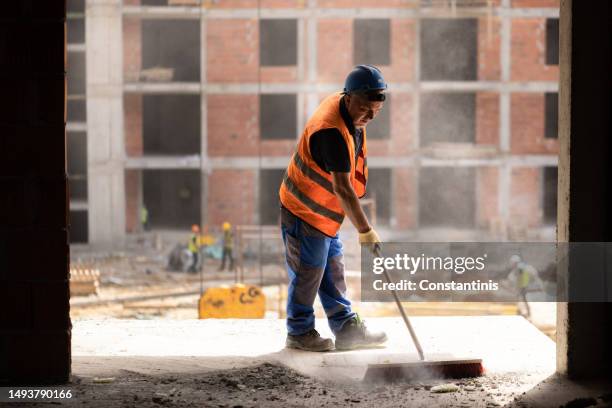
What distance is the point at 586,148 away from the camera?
4.33 meters

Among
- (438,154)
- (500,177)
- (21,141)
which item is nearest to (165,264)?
(438,154)

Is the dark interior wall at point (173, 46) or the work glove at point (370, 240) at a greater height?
the dark interior wall at point (173, 46)

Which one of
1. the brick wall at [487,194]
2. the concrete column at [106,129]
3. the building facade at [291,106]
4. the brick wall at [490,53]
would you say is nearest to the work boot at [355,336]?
the building facade at [291,106]

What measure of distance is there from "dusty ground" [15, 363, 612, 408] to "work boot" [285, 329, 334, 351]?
537 millimetres

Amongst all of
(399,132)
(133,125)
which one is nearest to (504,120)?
(399,132)

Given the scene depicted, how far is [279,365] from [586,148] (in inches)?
80.3

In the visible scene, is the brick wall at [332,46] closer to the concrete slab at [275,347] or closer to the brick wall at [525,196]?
the brick wall at [525,196]

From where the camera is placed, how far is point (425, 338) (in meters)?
5.71

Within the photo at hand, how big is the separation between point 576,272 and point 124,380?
239 cm

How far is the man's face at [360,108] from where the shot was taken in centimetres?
505

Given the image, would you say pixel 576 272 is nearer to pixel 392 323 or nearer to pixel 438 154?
pixel 392 323

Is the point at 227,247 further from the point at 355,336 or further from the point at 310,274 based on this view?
the point at 310,274

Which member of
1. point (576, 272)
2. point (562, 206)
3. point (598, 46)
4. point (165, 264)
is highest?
point (598, 46)

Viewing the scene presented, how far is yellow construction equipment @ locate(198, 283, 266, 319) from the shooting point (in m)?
14.6
